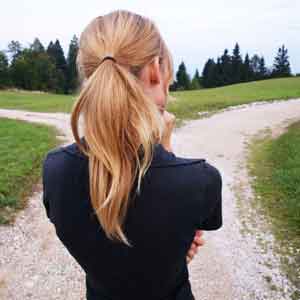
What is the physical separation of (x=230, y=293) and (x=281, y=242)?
1.26 m

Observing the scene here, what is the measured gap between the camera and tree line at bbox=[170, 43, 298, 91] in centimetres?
6475

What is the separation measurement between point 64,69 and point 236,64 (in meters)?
33.3

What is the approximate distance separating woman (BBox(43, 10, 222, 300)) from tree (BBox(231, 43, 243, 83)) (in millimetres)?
66780

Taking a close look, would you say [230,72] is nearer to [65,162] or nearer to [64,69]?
[64,69]

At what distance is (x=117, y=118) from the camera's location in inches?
43.2

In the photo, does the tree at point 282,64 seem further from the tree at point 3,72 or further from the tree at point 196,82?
the tree at point 3,72

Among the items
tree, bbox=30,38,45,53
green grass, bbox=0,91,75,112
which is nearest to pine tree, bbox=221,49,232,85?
tree, bbox=30,38,45,53

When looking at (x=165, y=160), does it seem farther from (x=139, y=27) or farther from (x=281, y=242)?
(x=281, y=242)

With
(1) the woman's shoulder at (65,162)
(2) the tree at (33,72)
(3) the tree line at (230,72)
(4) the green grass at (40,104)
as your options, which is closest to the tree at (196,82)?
(3) the tree line at (230,72)

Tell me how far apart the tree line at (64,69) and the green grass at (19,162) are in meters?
31.5

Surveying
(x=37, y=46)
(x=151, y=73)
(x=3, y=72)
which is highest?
(x=37, y=46)

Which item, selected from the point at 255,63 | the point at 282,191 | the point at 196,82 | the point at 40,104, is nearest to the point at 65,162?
the point at 282,191

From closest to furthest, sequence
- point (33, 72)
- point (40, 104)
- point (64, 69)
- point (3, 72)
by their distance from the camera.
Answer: point (40, 104) < point (3, 72) < point (33, 72) < point (64, 69)

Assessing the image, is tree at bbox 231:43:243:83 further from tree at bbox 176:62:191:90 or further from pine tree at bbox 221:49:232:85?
tree at bbox 176:62:191:90
